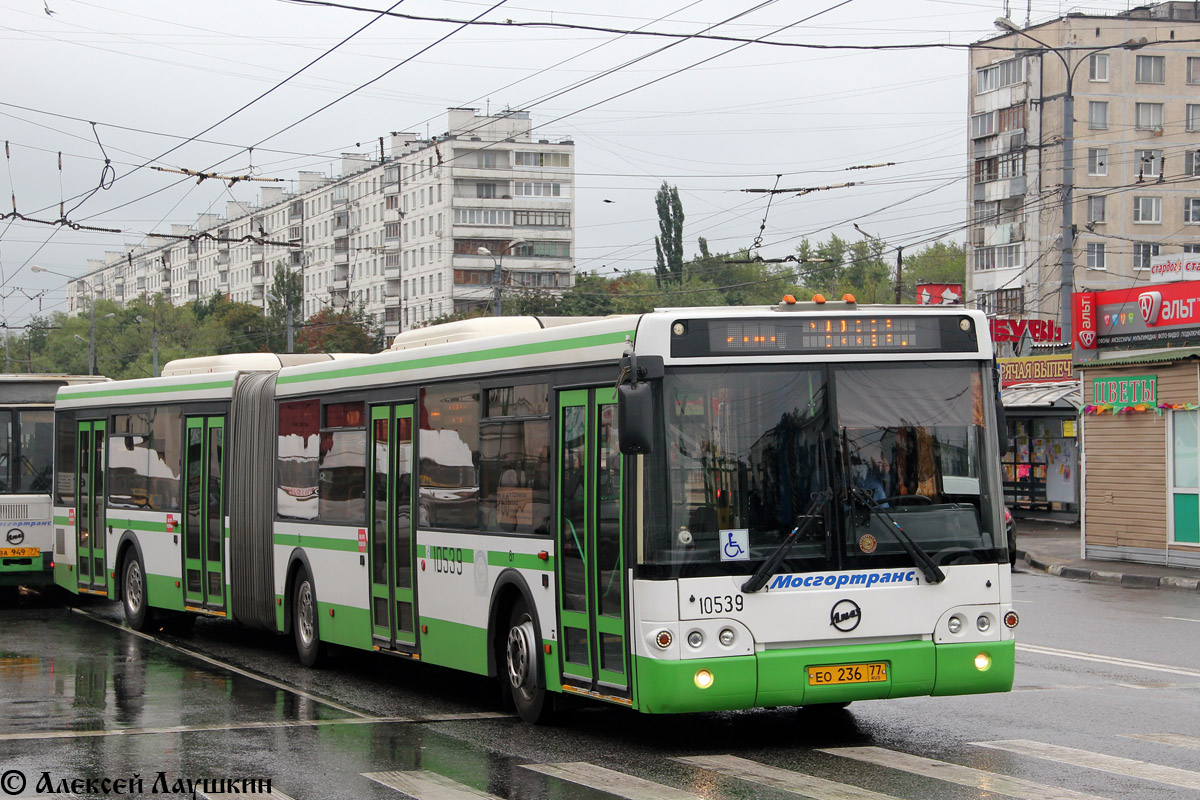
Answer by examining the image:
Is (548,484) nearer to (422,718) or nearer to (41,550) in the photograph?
(422,718)

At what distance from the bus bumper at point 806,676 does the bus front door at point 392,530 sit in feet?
12.6

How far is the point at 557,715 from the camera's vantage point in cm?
1036

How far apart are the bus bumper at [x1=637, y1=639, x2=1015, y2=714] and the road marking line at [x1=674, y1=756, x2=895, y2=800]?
1.09 feet

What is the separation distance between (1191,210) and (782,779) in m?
72.9

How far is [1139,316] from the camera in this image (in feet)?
84.8

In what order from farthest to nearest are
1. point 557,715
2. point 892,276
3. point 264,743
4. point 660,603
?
point 892,276 → point 557,715 → point 264,743 → point 660,603

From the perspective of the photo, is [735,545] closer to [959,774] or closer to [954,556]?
[954,556]

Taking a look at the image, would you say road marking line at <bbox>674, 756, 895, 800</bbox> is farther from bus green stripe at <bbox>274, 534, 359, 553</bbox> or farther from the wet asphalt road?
bus green stripe at <bbox>274, 534, 359, 553</bbox>

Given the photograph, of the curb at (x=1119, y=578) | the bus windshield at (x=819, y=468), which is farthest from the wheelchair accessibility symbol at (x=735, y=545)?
the curb at (x=1119, y=578)

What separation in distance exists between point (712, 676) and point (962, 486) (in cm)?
194

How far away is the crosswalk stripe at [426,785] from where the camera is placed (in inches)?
316

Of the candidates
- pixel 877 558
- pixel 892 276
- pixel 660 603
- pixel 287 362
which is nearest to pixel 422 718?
pixel 660 603

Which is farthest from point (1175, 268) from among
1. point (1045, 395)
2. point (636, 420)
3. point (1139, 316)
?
point (636, 420)

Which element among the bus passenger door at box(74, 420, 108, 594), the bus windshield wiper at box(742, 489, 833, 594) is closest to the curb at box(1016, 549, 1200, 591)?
the bus passenger door at box(74, 420, 108, 594)
